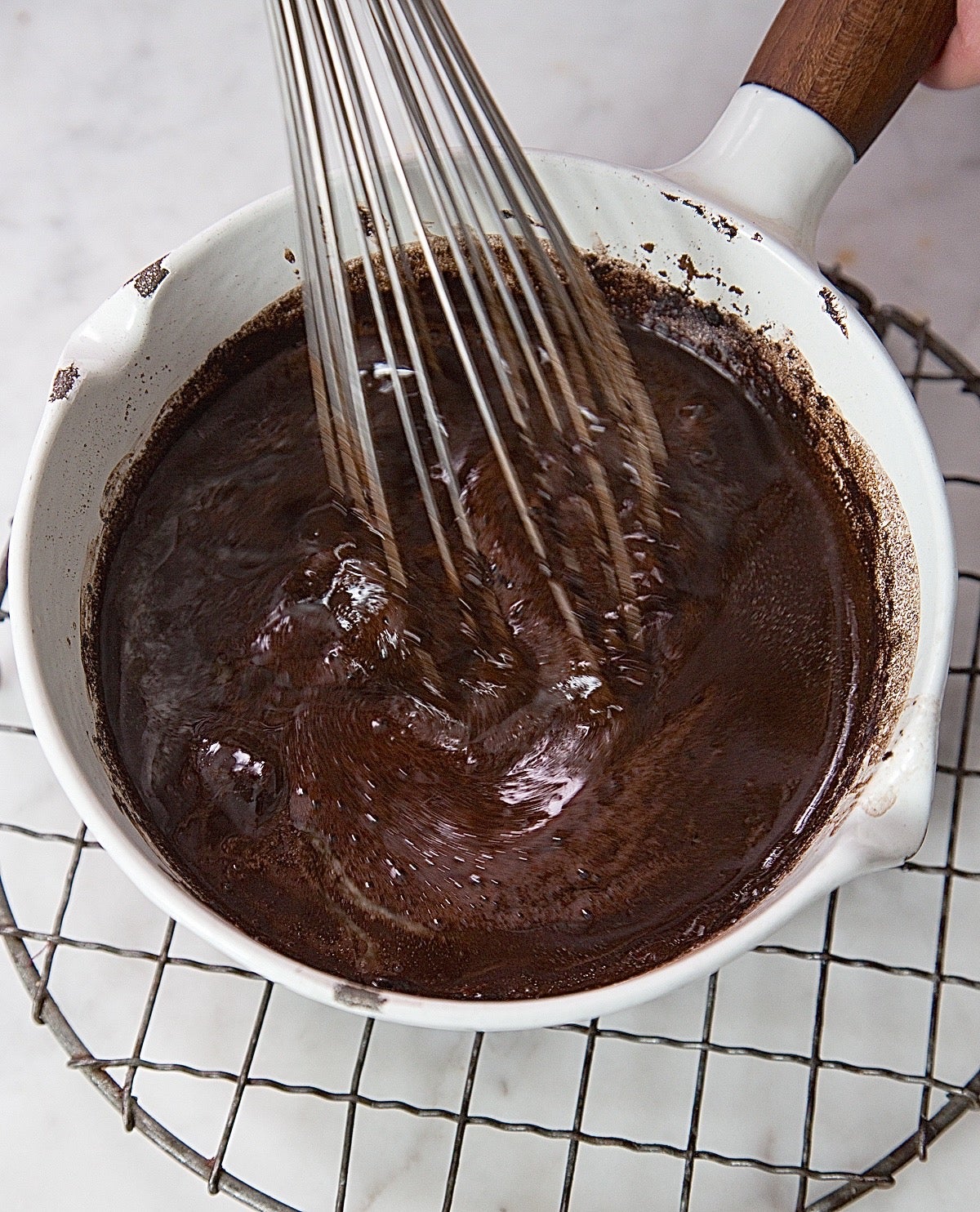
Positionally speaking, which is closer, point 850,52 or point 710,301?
point 850,52

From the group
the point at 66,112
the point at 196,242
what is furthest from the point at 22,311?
the point at 196,242

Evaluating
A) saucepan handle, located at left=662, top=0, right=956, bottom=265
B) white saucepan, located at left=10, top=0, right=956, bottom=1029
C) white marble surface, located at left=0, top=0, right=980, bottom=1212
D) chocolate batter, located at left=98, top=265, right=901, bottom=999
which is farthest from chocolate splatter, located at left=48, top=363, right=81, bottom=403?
saucepan handle, located at left=662, top=0, right=956, bottom=265

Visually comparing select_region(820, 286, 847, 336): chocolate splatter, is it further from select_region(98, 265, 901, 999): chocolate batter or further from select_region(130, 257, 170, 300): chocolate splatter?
select_region(130, 257, 170, 300): chocolate splatter

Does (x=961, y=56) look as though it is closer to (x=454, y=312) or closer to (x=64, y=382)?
(x=454, y=312)

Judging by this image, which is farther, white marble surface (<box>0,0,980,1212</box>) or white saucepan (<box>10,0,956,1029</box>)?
white marble surface (<box>0,0,980,1212</box>)

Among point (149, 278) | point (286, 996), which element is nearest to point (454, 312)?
point (149, 278)

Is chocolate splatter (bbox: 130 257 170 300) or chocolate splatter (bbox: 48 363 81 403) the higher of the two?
chocolate splatter (bbox: 130 257 170 300)

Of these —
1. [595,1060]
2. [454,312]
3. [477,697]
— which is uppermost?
[454,312]
